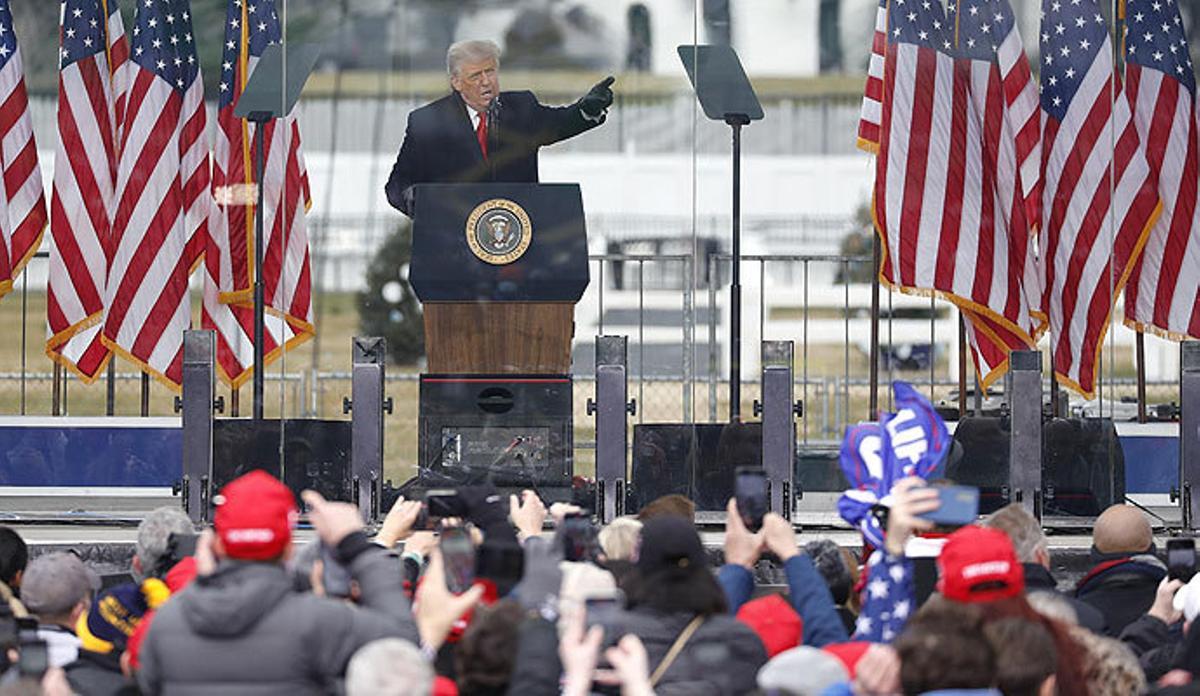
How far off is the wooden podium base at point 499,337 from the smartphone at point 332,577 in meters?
5.72

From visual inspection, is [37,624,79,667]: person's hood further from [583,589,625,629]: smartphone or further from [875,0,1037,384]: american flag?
[875,0,1037,384]: american flag

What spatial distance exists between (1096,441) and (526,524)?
541 centimetres

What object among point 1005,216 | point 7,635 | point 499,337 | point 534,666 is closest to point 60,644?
point 7,635

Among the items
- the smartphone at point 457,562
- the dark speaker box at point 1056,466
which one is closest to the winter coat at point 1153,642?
the smartphone at point 457,562

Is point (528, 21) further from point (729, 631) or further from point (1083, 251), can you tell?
point (729, 631)

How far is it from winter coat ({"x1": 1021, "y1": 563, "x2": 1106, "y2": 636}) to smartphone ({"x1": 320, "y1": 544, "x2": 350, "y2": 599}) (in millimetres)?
1951

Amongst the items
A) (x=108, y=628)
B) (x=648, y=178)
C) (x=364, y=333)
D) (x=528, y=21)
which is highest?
(x=528, y=21)

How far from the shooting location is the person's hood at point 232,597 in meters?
6.15

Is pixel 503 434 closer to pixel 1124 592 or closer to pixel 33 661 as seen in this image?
pixel 1124 592

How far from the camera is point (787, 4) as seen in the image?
1323 cm

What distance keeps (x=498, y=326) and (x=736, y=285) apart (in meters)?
1.26

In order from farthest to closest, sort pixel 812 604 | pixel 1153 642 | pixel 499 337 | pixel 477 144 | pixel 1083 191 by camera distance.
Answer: pixel 477 144
pixel 1083 191
pixel 499 337
pixel 1153 642
pixel 812 604

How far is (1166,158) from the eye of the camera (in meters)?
13.3

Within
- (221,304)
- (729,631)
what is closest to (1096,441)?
(221,304)
